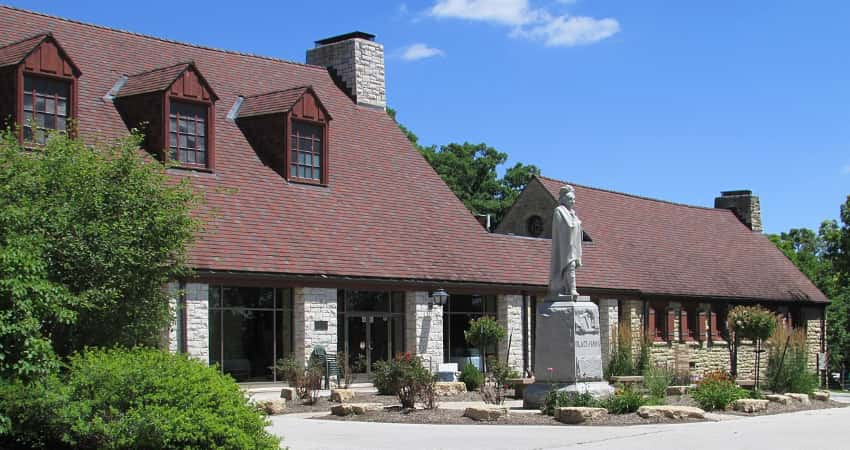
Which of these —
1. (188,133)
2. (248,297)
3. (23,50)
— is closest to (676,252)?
(248,297)

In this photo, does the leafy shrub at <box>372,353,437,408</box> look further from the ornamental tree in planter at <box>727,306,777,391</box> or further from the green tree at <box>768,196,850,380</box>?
the green tree at <box>768,196,850,380</box>

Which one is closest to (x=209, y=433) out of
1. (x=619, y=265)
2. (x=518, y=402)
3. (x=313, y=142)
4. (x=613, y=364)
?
(x=518, y=402)

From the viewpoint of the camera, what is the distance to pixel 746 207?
47.2 metres


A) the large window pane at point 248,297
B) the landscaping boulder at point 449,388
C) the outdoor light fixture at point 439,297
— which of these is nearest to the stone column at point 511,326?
the outdoor light fixture at point 439,297

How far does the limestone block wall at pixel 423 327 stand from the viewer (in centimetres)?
2712

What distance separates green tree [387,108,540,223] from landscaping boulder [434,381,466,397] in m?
31.2

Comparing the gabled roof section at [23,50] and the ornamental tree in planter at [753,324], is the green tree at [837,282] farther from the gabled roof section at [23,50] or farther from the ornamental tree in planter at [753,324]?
the gabled roof section at [23,50]

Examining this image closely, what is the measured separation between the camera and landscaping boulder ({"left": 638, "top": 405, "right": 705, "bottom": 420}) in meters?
18.4

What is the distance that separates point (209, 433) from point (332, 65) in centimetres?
2183

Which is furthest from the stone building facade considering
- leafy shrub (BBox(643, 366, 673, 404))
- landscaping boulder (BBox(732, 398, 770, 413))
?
landscaping boulder (BBox(732, 398, 770, 413))

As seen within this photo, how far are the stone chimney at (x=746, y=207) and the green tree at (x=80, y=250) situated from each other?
114ft

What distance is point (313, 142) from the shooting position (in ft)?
89.9

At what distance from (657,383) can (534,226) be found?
16119 millimetres

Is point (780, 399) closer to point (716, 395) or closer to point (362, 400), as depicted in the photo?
point (716, 395)
